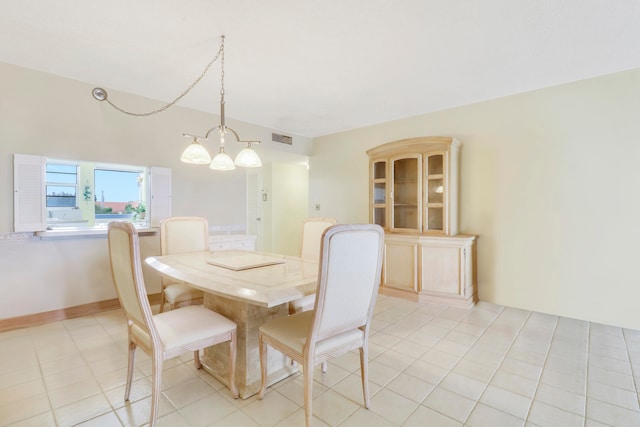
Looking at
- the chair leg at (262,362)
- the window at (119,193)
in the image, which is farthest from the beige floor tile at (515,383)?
the window at (119,193)

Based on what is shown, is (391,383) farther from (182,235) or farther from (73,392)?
(182,235)

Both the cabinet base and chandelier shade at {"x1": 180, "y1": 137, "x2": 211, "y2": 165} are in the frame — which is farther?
the cabinet base

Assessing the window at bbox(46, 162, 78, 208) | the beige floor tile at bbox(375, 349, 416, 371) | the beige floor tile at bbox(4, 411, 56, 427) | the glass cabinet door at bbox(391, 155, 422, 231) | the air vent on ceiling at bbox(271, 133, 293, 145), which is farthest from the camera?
the air vent on ceiling at bbox(271, 133, 293, 145)

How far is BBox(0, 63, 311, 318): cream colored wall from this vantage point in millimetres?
2605

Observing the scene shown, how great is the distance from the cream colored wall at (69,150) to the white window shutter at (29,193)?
6cm

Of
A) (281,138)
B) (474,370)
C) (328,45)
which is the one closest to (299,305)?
(474,370)

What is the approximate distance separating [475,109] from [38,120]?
14.7 feet

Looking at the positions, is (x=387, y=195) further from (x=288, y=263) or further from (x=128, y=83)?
(x=128, y=83)

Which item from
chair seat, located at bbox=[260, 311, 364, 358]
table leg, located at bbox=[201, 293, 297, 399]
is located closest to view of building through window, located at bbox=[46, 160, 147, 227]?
table leg, located at bbox=[201, 293, 297, 399]

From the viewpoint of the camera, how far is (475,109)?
344 cm

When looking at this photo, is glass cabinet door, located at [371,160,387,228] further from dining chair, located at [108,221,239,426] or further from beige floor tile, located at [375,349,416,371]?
dining chair, located at [108,221,239,426]

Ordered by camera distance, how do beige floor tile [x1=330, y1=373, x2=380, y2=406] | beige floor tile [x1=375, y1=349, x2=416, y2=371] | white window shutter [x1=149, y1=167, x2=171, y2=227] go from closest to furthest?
beige floor tile [x1=330, y1=373, x2=380, y2=406] < beige floor tile [x1=375, y1=349, x2=416, y2=371] < white window shutter [x1=149, y1=167, x2=171, y2=227]

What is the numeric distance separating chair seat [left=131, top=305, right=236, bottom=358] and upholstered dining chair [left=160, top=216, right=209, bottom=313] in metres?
0.62

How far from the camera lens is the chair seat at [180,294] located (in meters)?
2.38
